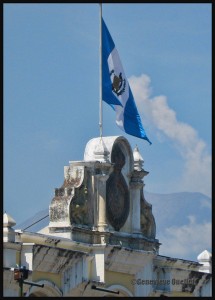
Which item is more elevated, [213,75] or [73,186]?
[213,75]

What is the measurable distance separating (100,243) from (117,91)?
5853 mm

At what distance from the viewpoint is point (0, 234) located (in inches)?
1797

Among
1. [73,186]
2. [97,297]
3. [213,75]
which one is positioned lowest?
[97,297]

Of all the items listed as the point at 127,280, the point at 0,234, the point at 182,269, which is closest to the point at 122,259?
the point at 127,280

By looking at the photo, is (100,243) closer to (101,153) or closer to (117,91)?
(101,153)

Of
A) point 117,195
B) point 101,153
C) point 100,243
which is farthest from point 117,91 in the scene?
point 100,243

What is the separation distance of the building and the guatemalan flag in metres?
0.80

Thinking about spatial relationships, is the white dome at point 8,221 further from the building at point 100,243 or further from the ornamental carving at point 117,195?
the ornamental carving at point 117,195

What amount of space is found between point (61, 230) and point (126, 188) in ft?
14.4

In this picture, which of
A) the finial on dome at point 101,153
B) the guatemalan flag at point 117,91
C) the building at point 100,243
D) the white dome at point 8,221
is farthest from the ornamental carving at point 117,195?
the white dome at point 8,221

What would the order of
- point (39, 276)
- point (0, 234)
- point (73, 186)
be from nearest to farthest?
point (0, 234)
point (39, 276)
point (73, 186)

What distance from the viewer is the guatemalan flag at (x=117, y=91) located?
5450 cm

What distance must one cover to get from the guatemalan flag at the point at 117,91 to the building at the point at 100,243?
800 mm

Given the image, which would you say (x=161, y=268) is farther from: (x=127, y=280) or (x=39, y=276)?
(x=39, y=276)
